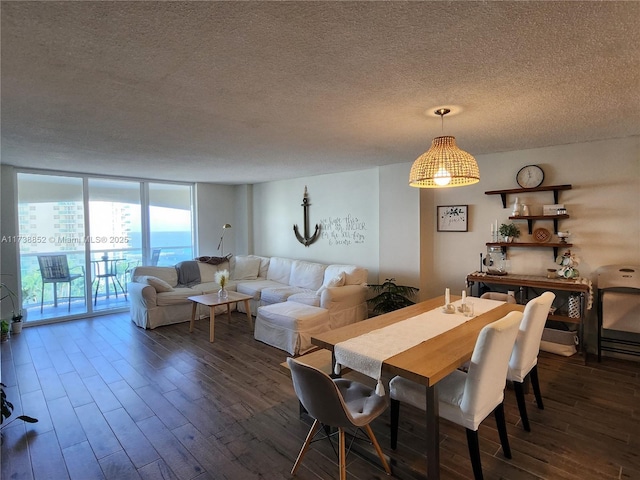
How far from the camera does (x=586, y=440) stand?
227 cm

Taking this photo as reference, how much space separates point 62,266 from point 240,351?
3.45m

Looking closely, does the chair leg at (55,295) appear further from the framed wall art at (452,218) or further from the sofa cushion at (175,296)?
the framed wall art at (452,218)

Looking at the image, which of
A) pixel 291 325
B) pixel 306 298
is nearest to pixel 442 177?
pixel 291 325

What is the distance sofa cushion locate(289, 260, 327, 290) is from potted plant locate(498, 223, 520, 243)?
2.49 metres

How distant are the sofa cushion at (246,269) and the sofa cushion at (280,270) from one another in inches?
10.7

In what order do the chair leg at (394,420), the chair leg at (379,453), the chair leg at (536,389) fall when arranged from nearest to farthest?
the chair leg at (379,453) → the chair leg at (394,420) → the chair leg at (536,389)

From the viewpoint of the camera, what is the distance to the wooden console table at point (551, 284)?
→ 3373 millimetres

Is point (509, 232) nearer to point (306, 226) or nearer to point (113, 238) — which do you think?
point (306, 226)

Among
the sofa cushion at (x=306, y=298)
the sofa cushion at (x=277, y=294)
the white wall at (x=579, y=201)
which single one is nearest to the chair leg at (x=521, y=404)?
the white wall at (x=579, y=201)

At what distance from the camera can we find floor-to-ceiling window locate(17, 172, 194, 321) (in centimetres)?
507

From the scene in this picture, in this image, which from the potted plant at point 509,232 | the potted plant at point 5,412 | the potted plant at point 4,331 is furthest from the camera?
the potted plant at point 4,331

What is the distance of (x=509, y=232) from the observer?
4.00m

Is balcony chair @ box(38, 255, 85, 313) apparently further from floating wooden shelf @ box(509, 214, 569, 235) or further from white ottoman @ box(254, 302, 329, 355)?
floating wooden shelf @ box(509, 214, 569, 235)

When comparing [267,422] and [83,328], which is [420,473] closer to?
[267,422]
